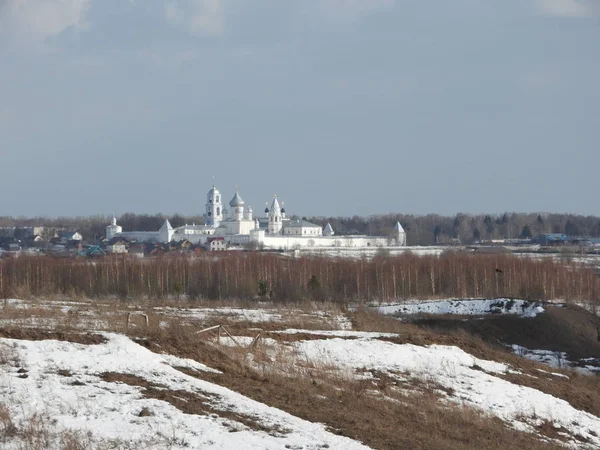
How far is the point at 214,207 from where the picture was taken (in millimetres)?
140500

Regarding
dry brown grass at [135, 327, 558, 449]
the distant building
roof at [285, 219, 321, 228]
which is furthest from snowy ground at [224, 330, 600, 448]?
roof at [285, 219, 321, 228]

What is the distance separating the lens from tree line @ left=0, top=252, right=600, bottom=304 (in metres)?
54.9

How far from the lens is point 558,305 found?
3631cm

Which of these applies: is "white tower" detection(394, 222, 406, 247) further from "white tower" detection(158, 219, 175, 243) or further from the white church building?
"white tower" detection(158, 219, 175, 243)

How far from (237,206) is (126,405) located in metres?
126

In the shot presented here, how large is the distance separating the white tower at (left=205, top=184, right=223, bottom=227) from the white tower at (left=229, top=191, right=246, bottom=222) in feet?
9.96

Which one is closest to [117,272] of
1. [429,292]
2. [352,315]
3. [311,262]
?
[311,262]

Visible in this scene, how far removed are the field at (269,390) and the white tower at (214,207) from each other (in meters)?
116

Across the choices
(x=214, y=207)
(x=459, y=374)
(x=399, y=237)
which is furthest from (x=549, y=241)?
(x=459, y=374)

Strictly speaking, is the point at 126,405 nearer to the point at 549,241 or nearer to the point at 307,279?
the point at 307,279

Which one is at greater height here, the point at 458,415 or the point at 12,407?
the point at 12,407

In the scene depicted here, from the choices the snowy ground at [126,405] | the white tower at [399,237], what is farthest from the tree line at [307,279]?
the white tower at [399,237]

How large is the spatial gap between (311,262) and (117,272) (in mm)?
15354

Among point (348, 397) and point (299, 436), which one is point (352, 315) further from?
point (299, 436)
